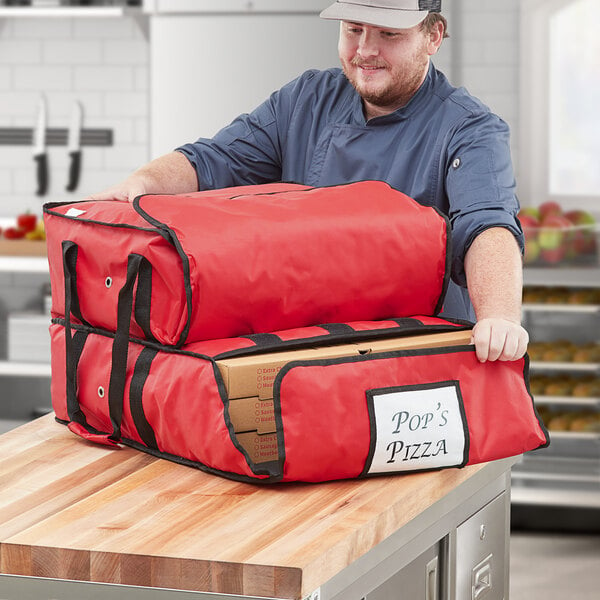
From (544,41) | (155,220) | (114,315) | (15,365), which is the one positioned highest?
(544,41)

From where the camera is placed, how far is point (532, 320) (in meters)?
4.44

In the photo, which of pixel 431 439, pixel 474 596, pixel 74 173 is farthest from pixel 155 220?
pixel 74 173

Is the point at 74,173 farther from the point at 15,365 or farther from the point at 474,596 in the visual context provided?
the point at 474,596

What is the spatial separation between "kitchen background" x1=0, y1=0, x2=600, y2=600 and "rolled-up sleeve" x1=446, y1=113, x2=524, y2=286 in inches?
86.9

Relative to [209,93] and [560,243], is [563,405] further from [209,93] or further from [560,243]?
[209,93]

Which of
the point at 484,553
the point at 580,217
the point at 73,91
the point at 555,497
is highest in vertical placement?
the point at 73,91

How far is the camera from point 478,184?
200 centimetres

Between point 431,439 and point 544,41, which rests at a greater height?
point 544,41

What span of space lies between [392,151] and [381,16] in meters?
0.28

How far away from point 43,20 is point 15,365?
5.68 feet

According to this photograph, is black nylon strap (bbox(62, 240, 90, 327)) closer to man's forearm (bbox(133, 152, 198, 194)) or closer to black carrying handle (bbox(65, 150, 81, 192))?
man's forearm (bbox(133, 152, 198, 194))

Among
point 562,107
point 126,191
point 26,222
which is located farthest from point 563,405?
point 126,191

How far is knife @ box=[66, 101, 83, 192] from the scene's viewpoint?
5301 mm

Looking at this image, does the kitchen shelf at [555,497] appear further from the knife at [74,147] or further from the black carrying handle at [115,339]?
the black carrying handle at [115,339]
